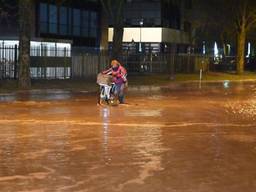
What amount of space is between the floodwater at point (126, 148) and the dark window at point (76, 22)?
32.4m

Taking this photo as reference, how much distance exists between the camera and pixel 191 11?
69062 mm

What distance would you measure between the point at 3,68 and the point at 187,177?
90.0 feet

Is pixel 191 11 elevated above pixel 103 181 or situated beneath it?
elevated above

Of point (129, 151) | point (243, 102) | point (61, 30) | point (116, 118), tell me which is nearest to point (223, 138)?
point (129, 151)

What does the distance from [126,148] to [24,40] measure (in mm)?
18689

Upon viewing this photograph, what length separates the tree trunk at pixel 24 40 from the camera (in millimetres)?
29969

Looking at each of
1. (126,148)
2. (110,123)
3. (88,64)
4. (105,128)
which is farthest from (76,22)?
(126,148)

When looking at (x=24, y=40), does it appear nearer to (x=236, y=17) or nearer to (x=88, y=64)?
(x=88, y=64)

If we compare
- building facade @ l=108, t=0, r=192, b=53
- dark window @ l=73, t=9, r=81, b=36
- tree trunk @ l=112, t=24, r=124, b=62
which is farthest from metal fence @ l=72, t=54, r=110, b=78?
building facade @ l=108, t=0, r=192, b=53

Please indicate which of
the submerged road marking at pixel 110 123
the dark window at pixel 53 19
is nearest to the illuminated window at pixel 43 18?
the dark window at pixel 53 19

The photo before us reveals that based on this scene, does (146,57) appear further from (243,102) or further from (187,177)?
(187,177)

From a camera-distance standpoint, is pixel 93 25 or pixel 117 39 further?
pixel 93 25

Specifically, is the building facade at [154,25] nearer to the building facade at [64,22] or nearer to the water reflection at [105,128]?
the building facade at [64,22]

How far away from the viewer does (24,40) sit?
99.1 feet
